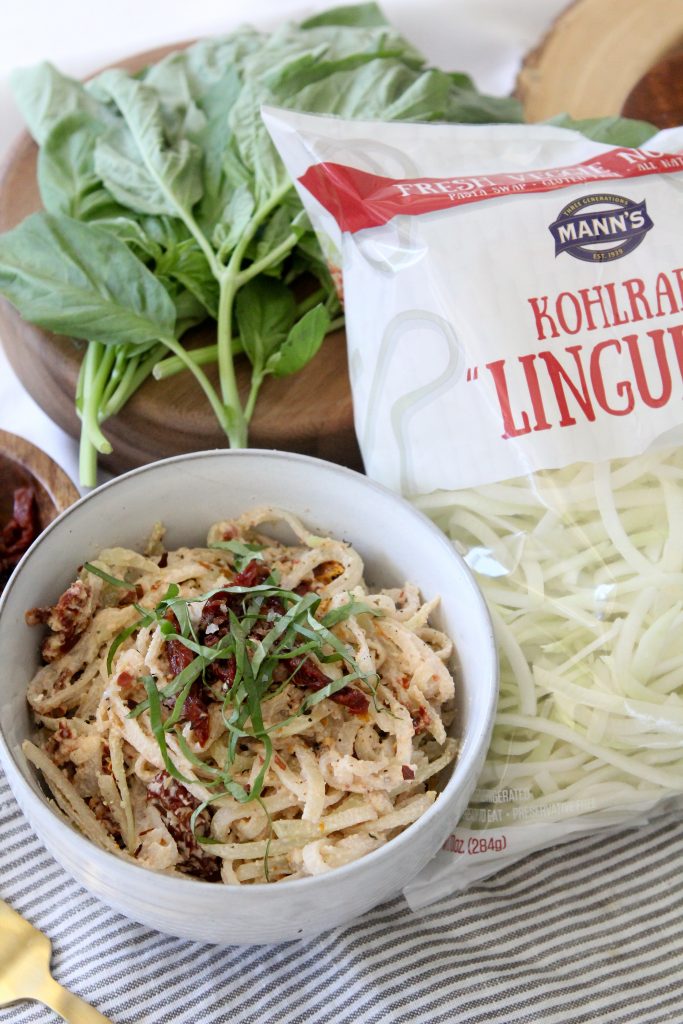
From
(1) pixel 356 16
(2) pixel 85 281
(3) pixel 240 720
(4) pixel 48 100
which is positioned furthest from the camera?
(1) pixel 356 16

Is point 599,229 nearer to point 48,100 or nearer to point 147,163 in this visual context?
point 147,163

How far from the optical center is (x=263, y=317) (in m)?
1.56

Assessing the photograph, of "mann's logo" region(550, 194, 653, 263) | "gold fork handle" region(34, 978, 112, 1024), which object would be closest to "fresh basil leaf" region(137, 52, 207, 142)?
"mann's logo" region(550, 194, 653, 263)

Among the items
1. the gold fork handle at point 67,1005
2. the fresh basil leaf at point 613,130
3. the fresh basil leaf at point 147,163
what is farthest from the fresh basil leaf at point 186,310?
the gold fork handle at point 67,1005

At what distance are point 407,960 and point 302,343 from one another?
0.78 metres

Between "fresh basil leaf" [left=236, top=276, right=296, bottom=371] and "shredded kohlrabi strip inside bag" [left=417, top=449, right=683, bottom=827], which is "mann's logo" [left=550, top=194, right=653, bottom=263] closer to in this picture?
"shredded kohlrabi strip inside bag" [left=417, top=449, right=683, bottom=827]

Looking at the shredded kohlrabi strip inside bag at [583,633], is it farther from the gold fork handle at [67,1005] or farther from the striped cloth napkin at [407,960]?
the gold fork handle at [67,1005]

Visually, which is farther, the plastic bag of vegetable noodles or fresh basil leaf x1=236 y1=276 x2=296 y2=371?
fresh basil leaf x1=236 y1=276 x2=296 y2=371

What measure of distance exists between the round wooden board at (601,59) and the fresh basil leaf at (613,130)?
0.85 ft

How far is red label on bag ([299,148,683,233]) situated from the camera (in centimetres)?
133

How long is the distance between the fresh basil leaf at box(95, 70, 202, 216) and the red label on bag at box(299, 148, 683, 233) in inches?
9.9

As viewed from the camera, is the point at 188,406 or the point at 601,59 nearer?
the point at 188,406

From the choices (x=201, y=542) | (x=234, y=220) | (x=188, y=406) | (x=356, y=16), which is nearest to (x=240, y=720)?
(x=201, y=542)

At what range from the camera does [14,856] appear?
1.27 meters
